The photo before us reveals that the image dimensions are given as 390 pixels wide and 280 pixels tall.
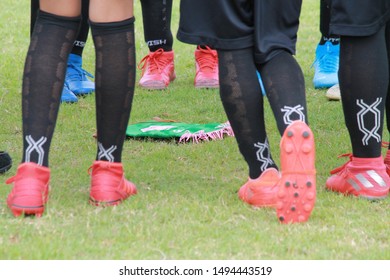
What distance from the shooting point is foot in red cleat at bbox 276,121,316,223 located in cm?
284

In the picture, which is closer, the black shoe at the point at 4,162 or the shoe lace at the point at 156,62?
the black shoe at the point at 4,162

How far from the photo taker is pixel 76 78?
5418 mm

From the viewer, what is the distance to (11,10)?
859 centimetres

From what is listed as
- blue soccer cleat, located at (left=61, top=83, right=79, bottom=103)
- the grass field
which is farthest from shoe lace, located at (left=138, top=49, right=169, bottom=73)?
the grass field

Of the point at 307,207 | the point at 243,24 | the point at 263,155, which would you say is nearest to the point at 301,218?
the point at 307,207

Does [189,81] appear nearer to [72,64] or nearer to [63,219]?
[72,64]

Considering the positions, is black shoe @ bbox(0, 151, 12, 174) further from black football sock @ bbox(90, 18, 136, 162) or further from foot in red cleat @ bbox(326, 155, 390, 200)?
foot in red cleat @ bbox(326, 155, 390, 200)

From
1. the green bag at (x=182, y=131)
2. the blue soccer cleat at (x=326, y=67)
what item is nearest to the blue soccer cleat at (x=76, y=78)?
the green bag at (x=182, y=131)

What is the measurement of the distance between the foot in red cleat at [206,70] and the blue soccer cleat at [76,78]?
0.72 metres

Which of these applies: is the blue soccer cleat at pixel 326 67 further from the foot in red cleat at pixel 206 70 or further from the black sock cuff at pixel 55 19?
the black sock cuff at pixel 55 19

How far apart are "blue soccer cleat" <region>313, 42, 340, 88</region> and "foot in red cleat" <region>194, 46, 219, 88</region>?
664 mm

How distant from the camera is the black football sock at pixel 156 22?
5.61 metres

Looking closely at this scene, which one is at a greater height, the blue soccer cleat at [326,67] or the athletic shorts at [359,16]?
the athletic shorts at [359,16]

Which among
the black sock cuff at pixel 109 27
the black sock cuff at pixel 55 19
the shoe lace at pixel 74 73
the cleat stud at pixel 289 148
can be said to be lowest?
the shoe lace at pixel 74 73
